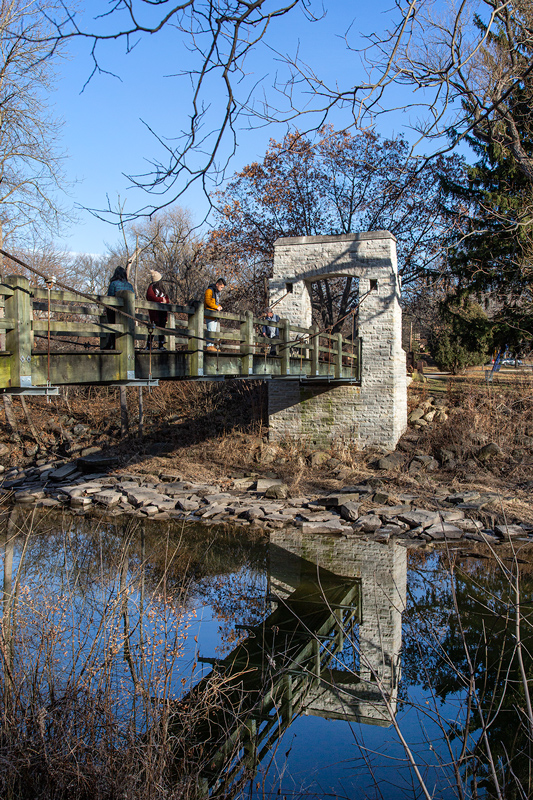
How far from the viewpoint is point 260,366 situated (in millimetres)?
9828

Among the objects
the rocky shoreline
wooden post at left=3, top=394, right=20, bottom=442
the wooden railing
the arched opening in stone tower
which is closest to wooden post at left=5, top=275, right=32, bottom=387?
the wooden railing

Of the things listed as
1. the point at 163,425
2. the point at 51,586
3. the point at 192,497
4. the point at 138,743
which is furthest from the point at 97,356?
the point at 163,425

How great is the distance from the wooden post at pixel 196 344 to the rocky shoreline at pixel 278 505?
4.14 meters

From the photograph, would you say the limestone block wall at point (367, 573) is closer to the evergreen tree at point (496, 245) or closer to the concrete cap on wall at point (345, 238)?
the concrete cap on wall at point (345, 238)

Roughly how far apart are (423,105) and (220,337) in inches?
211

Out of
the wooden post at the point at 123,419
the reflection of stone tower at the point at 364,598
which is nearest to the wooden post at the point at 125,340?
the reflection of stone tower at the point at 364,598

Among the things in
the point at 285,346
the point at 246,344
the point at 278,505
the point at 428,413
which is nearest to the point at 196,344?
the point at 246,344

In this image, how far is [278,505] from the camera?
468 inches

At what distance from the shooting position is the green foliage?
17.0m

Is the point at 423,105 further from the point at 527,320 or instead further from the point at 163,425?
the point at 163,425

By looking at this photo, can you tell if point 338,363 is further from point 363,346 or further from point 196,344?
point 196,344

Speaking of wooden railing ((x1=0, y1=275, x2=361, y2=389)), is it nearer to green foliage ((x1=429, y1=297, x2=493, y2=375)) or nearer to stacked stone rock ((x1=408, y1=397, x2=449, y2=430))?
stacked stone rock ((x1=408, y1=397, x2=449, y2=430))

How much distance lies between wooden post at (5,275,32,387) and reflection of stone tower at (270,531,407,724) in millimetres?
3055

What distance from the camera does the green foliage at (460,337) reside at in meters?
17.0
